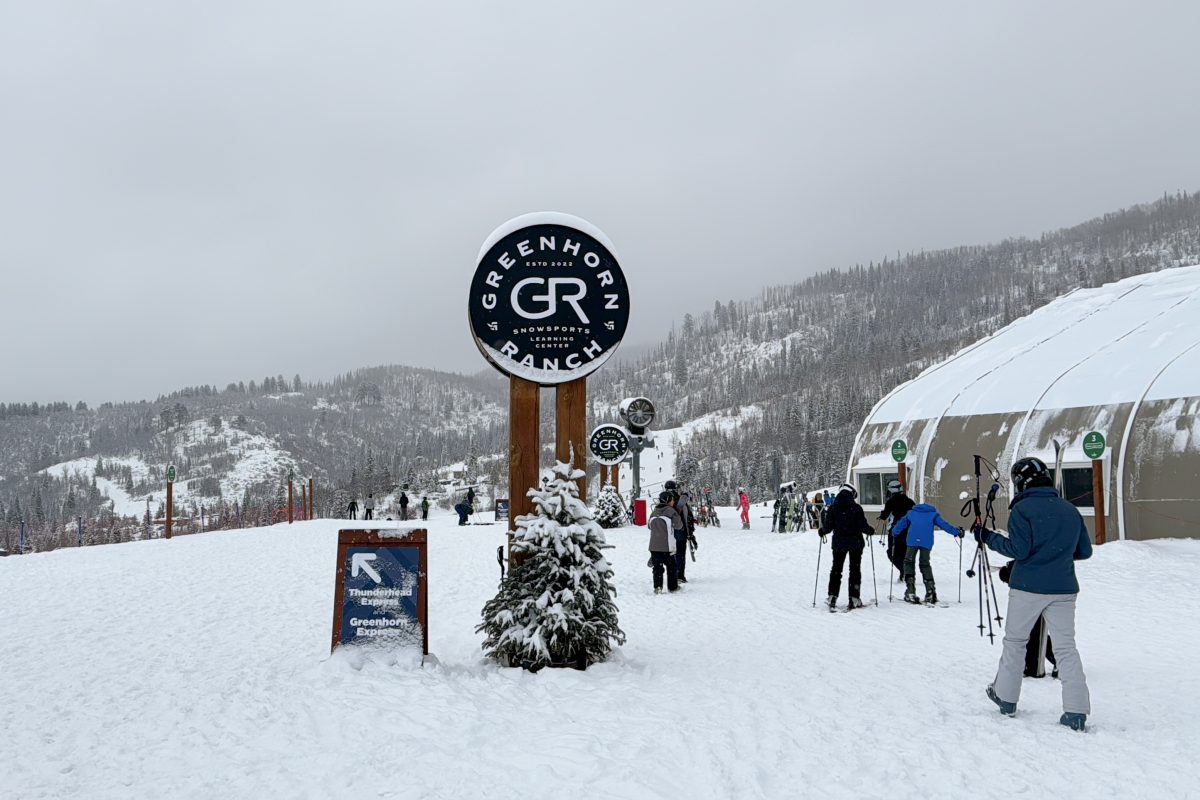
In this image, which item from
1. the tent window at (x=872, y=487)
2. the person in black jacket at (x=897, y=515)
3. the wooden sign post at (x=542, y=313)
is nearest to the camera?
the wooden sign post at (x=542, y=313)

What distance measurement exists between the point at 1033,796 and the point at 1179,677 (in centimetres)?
383

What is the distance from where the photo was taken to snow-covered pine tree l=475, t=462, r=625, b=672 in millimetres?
7117

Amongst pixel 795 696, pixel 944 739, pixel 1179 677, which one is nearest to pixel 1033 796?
pixel 944 739

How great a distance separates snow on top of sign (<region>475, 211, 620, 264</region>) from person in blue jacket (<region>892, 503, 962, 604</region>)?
6.33m

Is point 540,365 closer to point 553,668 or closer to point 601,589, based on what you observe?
point 601,589

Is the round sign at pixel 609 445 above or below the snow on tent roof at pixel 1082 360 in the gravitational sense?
below

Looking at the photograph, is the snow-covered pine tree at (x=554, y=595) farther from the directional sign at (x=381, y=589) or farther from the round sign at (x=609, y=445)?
the round sign at (x=609, y=445)

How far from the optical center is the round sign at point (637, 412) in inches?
1503

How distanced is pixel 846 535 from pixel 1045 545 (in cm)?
589

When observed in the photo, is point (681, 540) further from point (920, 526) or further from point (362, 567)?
point (362, 567)

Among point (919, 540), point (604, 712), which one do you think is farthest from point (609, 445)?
point (604, 712)

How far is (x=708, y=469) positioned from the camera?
439 ft

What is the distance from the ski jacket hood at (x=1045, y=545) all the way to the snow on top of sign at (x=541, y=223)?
14.8 ft

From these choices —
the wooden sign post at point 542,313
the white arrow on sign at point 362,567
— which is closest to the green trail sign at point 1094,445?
the wooden sign post at point 542,313
